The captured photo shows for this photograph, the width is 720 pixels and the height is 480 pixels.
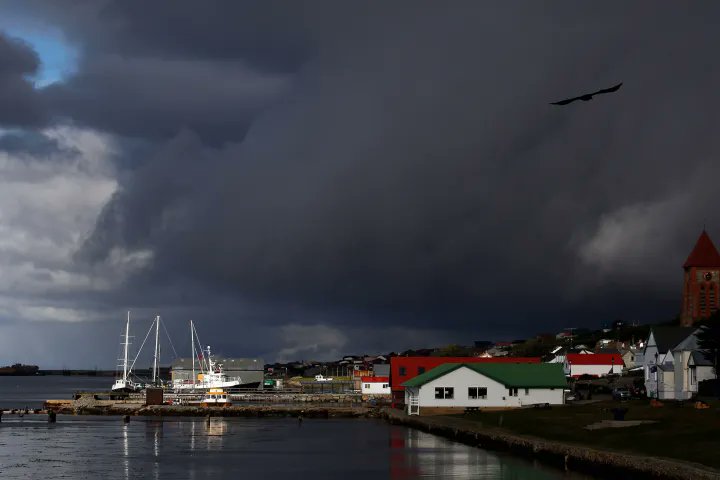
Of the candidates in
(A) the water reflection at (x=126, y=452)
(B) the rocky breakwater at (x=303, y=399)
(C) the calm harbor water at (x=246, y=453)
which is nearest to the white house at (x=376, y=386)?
(B) the rocky breakwater at (x=303, y=399)

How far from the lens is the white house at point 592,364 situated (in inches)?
6737

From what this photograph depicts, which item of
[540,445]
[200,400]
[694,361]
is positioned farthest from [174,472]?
[200,400]

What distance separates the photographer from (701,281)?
156 m

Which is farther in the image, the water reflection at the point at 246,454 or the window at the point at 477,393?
the window at the point at 477,393

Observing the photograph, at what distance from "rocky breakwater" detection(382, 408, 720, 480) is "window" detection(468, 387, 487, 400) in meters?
8.28

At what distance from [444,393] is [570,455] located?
4119 centimetres

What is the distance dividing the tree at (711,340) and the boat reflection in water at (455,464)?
80.6 ft

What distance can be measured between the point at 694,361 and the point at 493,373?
58.6 ft

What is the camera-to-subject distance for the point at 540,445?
192ft

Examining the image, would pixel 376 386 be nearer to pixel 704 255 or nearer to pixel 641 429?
pixel 704 255

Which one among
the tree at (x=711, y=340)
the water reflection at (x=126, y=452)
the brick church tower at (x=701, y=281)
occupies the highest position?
the brick church tower at (x=701, y=281)

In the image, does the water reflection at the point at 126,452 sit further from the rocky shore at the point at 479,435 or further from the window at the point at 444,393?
the window at the point at 444,393

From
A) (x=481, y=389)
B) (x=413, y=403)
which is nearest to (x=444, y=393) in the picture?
(x=481, y=389)

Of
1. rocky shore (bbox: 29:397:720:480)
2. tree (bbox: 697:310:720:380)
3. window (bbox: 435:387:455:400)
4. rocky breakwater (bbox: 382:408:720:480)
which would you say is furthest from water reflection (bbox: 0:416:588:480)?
tree (bbox: 697:310:720:380)
